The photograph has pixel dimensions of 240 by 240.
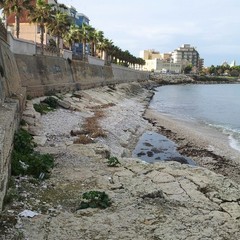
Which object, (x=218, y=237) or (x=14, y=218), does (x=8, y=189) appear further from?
(x=218, y=237)

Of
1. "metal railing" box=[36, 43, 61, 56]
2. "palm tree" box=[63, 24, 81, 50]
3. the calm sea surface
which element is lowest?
the calm sea surface

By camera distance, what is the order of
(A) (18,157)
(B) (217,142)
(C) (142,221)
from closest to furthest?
1. (C) (142,221)
2. (A) (18,157)
3. (B) (217,142)

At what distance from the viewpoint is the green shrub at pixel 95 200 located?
955cm

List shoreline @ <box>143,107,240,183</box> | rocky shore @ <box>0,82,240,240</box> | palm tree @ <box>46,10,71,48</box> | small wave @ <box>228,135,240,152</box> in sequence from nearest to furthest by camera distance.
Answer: rocky shore @ <box>0,82,240,240</box>
shoreline @ <box>143,107,240,183</box>
small wave @ <box>228,135,240,152</box>
palm tree @ <box>46,10,71,48</box>

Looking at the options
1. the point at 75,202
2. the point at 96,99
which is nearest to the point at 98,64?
the point at 96,99

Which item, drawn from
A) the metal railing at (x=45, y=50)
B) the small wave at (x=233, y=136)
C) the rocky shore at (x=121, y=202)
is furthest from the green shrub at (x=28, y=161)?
the metal railing at (x=45, y=50)

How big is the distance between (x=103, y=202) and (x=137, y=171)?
3.45 metres

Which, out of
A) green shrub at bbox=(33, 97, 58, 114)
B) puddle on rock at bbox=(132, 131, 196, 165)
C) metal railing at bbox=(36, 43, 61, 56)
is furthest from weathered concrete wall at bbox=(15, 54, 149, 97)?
puddle on rock at bbox=(132, 131, 196, 165)

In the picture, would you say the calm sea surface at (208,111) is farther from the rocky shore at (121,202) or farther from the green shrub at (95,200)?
the green shrub at (95,200)

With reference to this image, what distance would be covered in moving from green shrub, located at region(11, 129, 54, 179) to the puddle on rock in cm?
835

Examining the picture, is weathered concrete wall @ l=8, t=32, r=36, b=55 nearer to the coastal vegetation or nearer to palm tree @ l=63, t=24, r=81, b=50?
the coastal vegetation

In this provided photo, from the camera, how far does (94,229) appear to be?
8258mm

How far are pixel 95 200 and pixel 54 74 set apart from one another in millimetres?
29130

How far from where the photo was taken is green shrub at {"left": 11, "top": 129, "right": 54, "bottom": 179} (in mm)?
11414
